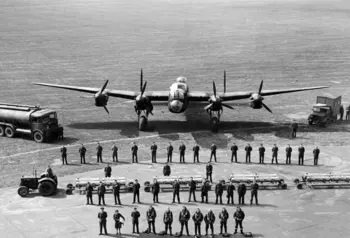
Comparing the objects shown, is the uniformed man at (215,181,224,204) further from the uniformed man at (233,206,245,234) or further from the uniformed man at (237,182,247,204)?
the uniformed man at (233,206,245,234)

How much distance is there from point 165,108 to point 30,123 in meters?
18.3

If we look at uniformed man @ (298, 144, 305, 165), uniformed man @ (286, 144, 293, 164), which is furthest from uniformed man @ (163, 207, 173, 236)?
uniformed man @ (298, 144, 305, 165)

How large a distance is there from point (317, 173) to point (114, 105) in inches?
1181

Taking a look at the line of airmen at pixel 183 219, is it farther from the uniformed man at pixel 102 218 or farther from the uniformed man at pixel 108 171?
the uniformed man at pixel 108 171

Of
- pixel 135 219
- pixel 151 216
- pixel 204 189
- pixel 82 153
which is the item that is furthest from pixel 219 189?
pixel 82 153

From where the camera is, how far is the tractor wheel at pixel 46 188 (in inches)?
1217

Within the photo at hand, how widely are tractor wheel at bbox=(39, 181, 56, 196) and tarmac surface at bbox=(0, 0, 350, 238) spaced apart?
53 centimetres

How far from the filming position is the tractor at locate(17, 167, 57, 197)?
102ft

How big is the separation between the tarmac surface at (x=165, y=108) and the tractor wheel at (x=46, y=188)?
53 centimetres

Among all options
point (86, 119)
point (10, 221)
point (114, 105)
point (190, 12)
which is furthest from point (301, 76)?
point (190, 12)

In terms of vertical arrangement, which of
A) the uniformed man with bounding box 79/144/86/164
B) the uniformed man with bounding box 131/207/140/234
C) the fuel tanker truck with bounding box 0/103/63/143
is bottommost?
the uniformed man with bounding box 131/207/140/234

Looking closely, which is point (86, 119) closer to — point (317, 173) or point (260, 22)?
point (317, 173)

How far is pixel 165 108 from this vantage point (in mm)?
57656

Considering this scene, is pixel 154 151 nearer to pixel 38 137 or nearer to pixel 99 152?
pixel 99 152
